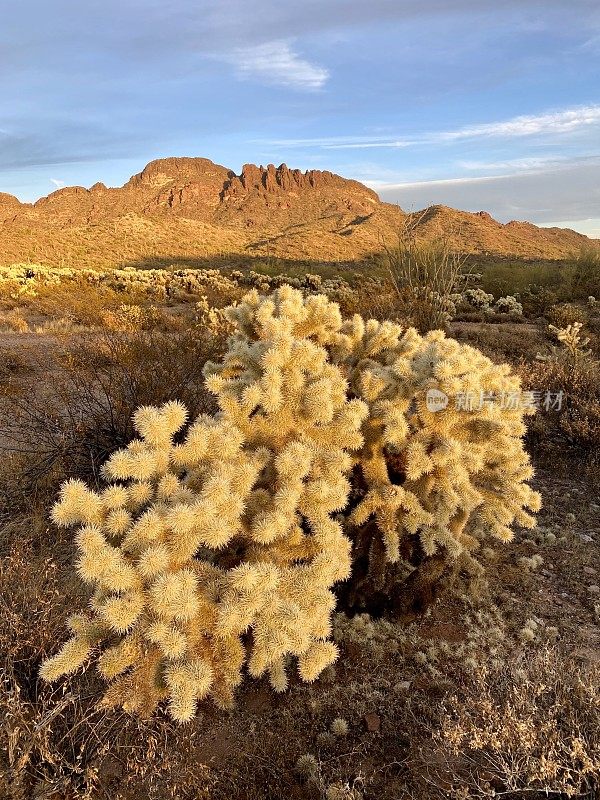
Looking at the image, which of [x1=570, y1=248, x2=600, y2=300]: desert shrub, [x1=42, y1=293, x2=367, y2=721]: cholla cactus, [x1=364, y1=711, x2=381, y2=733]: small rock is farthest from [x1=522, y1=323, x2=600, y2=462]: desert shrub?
[x1=570, y1=248, x2=600, y2=300]: desert shrub

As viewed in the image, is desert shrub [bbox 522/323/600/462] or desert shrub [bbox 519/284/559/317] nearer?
desert shrub [bbox 522/323/600/462]

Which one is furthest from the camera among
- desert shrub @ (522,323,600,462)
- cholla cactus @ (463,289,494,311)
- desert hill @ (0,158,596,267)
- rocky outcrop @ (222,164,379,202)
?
rocky outcrop @ (222,164,379,202)

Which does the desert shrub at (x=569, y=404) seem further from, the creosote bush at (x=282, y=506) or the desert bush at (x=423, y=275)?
the desert bush at (x=423, y=275)

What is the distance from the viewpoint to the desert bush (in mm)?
10422

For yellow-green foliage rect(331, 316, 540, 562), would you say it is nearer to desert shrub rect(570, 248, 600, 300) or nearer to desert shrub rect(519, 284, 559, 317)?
desert shrub rect(519, 284, 559, 317)

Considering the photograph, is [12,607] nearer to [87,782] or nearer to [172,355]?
[87,782]

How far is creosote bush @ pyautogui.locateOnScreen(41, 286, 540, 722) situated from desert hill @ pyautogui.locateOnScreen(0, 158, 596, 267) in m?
10.9

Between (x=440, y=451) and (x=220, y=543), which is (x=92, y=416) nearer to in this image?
(x=220, y=543)

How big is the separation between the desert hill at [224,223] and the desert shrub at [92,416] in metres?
8.79

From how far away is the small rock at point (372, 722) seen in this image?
276 centimetres

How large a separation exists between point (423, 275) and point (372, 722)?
37.1 ft

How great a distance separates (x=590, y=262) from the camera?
19359 mm

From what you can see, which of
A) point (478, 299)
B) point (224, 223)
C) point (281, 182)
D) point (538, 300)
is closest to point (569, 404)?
point (478, 299)

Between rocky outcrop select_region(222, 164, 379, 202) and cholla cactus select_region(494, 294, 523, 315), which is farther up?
rocky outcrop select_region(222, 164, 379, 202)
